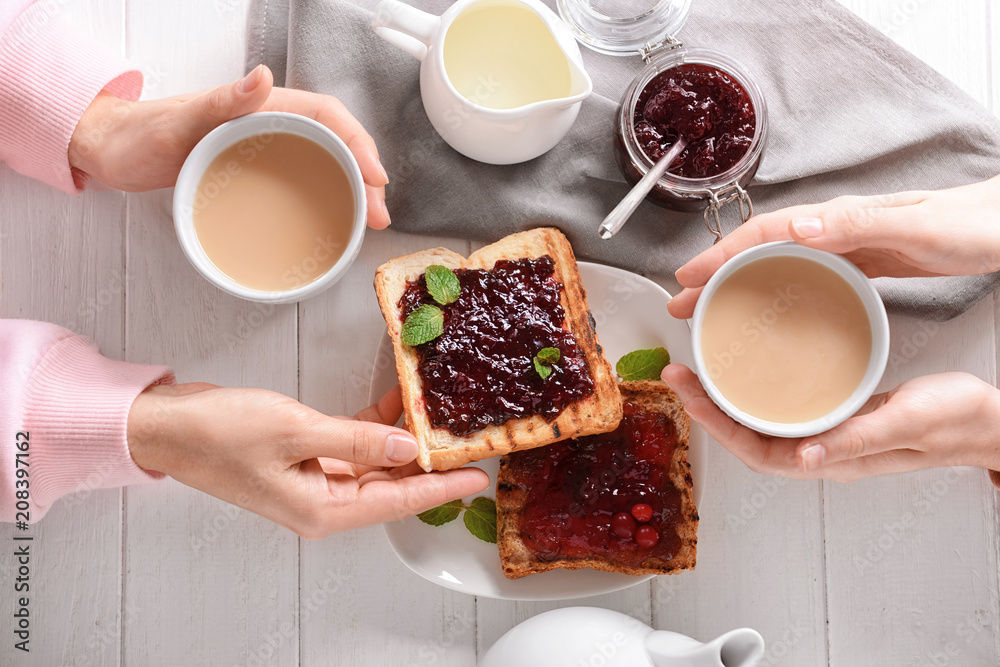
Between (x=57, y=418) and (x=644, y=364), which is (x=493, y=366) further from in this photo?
(x=57, y=418)

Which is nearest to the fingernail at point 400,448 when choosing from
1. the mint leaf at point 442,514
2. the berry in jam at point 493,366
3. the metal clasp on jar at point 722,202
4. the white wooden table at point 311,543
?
the berry in jam at point 493,366

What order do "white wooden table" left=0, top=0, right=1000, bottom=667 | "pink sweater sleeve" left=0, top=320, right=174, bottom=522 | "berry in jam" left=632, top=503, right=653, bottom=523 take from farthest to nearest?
"white wooden table" left=0, top=0, right=1000, bottom=667 < "berry in jam" left=632, top=503, right=653, bottom=523 < "pink sweater sleeve" left=0, top=320, right=174, bottom=522

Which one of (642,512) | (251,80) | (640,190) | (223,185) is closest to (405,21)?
(251,80)

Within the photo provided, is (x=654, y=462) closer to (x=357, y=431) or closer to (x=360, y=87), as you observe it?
(x=357, y=431)

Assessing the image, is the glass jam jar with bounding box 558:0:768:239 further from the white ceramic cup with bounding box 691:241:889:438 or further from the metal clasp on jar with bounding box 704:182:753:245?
the white ceramic cup with bounding box 691:241:889:438

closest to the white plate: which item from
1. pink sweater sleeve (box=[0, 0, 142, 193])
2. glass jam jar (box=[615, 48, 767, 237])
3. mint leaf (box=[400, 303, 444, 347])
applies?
mint leaf (box=[400, 303, 444, 347])

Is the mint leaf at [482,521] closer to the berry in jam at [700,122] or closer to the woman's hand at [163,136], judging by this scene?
the woman's hand at [163,136]
